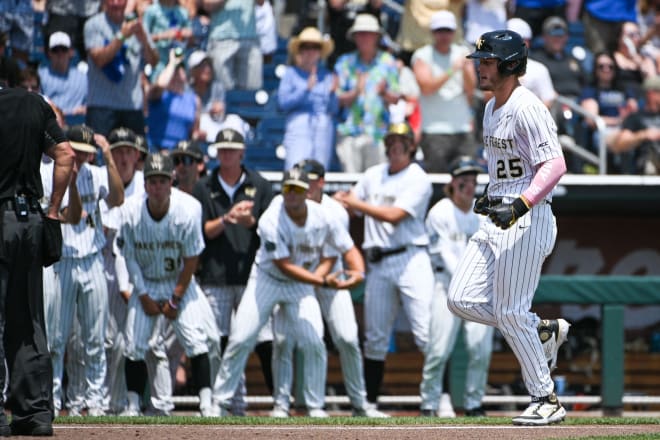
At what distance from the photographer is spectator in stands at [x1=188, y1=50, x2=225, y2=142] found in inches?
472

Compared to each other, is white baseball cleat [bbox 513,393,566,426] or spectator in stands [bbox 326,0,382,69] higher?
spectator in stands [bbox 326,0,382,69]

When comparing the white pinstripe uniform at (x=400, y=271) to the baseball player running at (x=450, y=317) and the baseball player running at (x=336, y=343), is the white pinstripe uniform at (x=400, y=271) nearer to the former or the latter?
the baseball player running at (x=450, y=317)

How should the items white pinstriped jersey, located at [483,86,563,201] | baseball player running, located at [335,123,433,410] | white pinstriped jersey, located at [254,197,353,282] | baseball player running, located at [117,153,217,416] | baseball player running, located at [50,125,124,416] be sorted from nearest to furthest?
white pinstriped jersey, located at [483,86,563,201], baseball player running, located at [50,125,124,416], baseball player running, located at [117,153,217,416], white pinstriped jersey, located at [254,197,353,282], baseball player running, located at [335,123,433,410]

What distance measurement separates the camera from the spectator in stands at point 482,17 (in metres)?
13.0

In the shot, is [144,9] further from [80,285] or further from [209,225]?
[80,285]

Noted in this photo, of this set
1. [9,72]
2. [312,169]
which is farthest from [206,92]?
[9,72]

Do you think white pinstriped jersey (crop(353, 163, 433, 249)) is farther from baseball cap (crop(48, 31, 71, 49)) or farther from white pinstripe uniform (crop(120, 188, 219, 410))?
baseball cap (crop(48, 31, 71, 49))

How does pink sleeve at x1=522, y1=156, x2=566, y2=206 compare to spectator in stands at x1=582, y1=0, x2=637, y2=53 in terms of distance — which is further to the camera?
spectator in stands at x1=582, y1=0, x2=637, y2=53

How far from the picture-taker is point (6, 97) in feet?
21.5

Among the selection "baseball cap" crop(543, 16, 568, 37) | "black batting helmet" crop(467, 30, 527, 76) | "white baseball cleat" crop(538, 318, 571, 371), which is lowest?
"white baseball cleat" crop(538, 318, 571, 371)

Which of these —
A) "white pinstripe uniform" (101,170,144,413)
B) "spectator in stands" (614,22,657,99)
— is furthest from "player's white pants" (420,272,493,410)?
"spectator in stands" (614,22,657,99)

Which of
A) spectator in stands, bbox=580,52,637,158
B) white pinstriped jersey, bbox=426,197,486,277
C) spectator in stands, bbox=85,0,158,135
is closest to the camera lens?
white pinstriped jersey, bbox=426,197,486,277

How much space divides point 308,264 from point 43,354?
370 cm

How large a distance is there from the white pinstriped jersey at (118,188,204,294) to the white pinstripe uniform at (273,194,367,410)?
851mm
